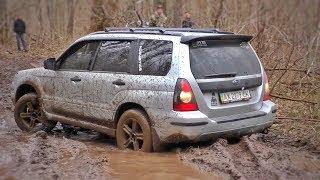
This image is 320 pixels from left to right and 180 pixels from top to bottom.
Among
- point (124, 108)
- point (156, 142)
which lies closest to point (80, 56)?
point (124, 108)

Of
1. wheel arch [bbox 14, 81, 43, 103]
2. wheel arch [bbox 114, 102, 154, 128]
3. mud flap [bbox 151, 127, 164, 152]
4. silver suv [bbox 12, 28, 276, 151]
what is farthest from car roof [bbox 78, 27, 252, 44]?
wheel arch [bbox 14, 81, 43, 103]

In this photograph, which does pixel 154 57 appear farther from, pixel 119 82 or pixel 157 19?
pixel 157 19

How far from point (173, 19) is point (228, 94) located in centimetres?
1007

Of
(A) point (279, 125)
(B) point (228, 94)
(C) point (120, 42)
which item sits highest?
(C) point (120, 42)

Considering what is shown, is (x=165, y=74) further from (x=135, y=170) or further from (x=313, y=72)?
(x=313, y=72)

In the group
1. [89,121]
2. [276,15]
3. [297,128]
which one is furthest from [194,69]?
[276,15]

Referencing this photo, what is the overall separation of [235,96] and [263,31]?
5.83 m

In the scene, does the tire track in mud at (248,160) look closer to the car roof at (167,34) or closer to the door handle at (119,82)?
the door handle at (119,82)

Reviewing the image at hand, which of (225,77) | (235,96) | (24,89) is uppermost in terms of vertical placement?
(225,77)

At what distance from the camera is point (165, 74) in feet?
19.2

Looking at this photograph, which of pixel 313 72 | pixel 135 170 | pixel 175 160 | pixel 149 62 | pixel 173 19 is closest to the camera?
pixel 135 170

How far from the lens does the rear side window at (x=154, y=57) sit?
5.93m

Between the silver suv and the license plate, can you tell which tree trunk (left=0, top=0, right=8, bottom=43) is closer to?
the silver suv

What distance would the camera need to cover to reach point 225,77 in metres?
5.93
